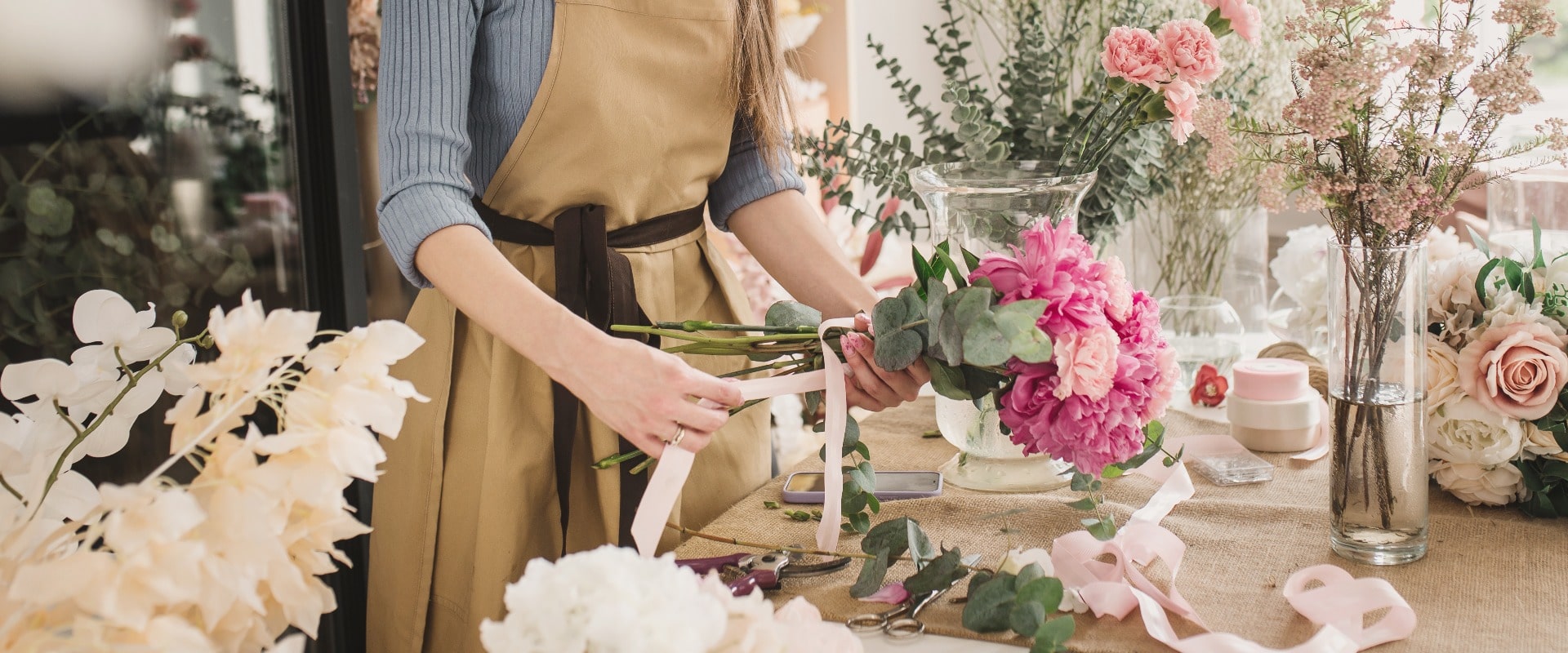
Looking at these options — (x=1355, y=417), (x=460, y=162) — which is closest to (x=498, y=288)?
(x=460, y=162)

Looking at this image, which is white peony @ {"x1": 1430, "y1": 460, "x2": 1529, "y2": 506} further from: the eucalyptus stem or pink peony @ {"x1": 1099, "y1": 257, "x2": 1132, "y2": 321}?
the eucalyptus stem

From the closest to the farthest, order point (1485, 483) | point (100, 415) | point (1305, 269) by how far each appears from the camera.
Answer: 1. point (100, 415)
2. point (1485, 483)
3. point (1305, 269)

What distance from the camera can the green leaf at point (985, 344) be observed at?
0.82 meters

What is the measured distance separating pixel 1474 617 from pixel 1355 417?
18 centimetres

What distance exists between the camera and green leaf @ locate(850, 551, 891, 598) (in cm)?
91

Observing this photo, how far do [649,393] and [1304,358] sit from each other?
1.00m

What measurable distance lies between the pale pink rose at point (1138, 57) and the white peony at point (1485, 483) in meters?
0.47

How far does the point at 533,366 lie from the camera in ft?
3.87

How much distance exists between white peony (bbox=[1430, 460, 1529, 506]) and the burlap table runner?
0.05 feet

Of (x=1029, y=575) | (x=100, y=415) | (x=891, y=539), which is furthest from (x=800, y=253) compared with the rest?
(x=100, y=415)

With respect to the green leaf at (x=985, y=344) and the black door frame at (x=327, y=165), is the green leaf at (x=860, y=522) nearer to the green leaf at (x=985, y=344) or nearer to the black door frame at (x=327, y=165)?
the green leaf at (x=985, y=344)

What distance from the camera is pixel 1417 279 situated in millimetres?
920

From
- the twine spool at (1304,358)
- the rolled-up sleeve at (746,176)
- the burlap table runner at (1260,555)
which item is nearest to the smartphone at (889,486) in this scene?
the burlap table runner at (1260,555)

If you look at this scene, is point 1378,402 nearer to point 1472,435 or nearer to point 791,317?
point 1472,435
